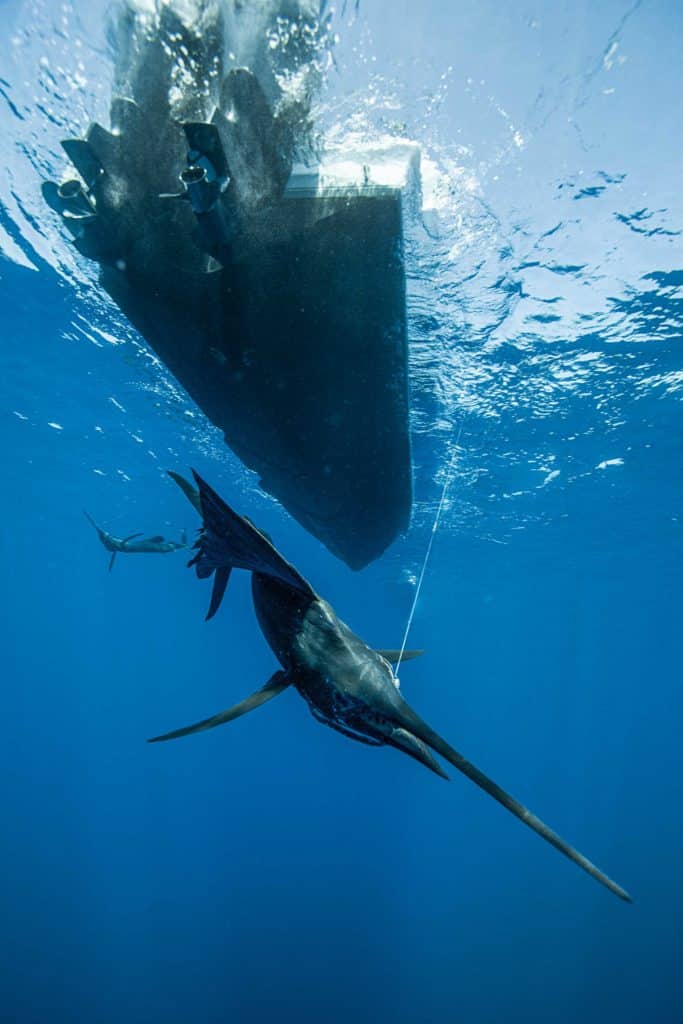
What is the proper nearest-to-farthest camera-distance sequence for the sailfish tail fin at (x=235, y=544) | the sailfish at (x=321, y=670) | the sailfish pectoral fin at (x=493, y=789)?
the sailfish pectoral fin at (x=493, y=789) → the sailfish at (x=321, y=670) → the sailfish tail fin at (x=235, y=544)

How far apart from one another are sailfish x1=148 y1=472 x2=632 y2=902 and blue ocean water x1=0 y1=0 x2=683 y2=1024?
4890 mm

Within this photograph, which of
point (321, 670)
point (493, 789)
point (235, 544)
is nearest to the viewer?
point (493, 789)

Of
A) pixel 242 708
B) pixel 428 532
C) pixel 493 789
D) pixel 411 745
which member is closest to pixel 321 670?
pixel 242 708

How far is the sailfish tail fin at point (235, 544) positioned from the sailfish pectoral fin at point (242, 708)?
495 mm

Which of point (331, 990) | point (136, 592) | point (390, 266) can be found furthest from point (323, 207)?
point (136, 592)

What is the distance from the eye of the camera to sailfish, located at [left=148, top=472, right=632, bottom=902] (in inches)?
59.8

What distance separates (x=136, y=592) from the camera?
2466 inches

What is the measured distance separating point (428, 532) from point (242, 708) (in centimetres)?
2086

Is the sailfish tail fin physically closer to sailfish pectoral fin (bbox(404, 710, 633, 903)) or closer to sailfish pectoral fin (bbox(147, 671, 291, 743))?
sailfish pectoral fin (bbox(147, 671, 291, 743))

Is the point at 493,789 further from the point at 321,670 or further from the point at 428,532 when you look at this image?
the point at 428,532

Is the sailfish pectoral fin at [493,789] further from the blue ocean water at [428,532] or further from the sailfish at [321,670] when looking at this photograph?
the blue ocean water at [428,532]

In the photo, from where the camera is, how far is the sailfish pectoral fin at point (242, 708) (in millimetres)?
1983

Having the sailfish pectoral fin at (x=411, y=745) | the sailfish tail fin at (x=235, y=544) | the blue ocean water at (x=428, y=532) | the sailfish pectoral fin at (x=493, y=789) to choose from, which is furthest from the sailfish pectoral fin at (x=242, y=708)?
the blue ocean water at (x=428, y=532)

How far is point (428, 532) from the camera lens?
2238cm
